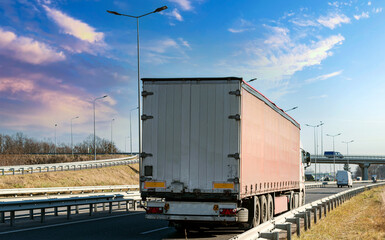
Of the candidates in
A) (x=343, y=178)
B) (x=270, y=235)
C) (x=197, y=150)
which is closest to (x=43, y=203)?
(x=197, y=150)

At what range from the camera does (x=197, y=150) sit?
40.2 feet

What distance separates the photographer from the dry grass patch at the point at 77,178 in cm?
4478

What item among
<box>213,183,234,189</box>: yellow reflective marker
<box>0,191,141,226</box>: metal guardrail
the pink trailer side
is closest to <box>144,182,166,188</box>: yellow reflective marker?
<box>213,183,234,189</box>: yellow reflective marker

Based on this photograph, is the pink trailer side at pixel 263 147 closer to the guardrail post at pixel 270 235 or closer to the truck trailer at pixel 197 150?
the truck trailer at pixel 197 150

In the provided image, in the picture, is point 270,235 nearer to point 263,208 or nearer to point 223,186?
point 223,186

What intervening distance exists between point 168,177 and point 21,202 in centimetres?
549

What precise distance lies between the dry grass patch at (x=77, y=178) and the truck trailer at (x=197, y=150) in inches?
1317

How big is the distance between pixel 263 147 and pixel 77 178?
43.1 meters

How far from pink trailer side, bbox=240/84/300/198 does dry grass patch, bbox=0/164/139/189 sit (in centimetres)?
3064

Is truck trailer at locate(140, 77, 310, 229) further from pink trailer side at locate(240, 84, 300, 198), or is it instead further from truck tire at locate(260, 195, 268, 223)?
truck tire at locate(260, 195, 268, 223)

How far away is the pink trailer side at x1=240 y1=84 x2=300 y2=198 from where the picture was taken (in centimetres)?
1251

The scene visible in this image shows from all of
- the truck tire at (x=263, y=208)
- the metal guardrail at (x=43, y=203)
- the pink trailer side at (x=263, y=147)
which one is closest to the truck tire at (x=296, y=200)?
the pink trailer side at (x=263, y=147)

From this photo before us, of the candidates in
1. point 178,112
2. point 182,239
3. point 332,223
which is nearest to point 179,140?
point 178,112

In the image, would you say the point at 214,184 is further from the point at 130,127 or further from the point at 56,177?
the point at 130,127
